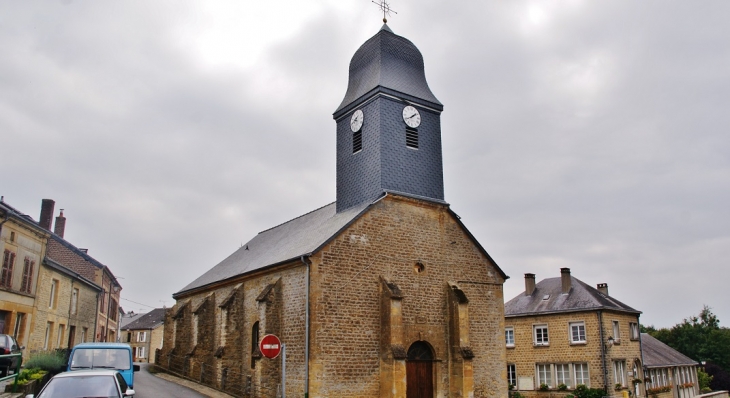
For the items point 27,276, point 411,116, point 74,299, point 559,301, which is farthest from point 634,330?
point 27,276

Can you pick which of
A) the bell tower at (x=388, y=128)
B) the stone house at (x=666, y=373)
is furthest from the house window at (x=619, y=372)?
the bell tower at (x=388, y=128)

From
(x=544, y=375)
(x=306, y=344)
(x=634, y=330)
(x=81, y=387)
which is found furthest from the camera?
(x=634, y=330)

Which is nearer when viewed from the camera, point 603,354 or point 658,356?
point 603,354

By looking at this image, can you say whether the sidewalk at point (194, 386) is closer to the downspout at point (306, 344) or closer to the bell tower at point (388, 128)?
the downspout at point (306, 344)

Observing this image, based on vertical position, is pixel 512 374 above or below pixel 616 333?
below

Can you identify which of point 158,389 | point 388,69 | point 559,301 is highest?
point 388,69

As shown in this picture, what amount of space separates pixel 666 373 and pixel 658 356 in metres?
1.27

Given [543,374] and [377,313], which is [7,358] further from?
[543,374]

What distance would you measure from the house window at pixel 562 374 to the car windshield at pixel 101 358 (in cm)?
2437

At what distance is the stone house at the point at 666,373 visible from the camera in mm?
34719

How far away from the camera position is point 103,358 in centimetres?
1517

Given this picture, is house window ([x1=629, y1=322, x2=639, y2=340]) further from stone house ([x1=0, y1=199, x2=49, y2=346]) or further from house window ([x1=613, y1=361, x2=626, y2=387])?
stone house ([x1=0, y1=199, x2=49, y2=346])

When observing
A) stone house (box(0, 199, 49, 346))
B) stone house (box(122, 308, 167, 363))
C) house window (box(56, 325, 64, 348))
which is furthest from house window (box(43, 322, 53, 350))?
stone house (box(122, 308, 167, 363))

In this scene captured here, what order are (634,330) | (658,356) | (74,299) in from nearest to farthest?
(74,299) → (634,330) → (658,356)
